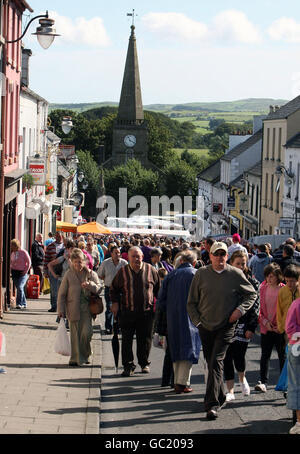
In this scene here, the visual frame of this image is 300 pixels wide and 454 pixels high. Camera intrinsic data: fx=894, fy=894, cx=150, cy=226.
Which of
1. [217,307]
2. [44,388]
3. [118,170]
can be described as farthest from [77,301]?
[118,170]

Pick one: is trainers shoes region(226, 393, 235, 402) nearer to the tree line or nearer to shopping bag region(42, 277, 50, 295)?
shopping bag region(42, 277, 50, 295)

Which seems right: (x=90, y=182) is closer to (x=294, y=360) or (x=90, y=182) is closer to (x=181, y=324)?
(x=181, y=324)

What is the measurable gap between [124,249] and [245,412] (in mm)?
11774

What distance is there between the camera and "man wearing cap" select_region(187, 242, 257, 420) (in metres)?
9.30

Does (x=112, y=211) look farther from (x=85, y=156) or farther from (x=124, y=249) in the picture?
(x=124, y=249)

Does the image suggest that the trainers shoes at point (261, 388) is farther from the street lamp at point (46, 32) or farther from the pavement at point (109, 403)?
the street lamp at point (46, 32)

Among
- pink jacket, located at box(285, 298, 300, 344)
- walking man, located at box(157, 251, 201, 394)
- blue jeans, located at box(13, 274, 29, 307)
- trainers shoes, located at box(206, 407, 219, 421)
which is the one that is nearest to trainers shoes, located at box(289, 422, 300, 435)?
pink jacket, located at box(285, 298, 300, 344)

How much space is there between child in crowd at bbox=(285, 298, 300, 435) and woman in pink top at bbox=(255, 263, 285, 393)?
2246 mm

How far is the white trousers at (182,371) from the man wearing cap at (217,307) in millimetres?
1094

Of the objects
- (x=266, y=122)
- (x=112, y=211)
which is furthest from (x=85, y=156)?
(x=266, y=122)

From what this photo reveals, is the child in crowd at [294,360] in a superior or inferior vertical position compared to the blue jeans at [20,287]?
superior

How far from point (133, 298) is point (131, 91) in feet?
414

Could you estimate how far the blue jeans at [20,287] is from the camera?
19328mm

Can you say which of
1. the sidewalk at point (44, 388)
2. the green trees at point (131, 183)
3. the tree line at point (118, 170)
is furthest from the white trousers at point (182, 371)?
the green trees at point (131, 183)
